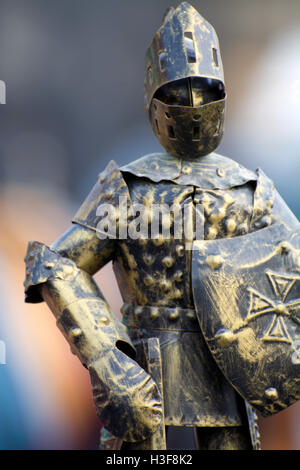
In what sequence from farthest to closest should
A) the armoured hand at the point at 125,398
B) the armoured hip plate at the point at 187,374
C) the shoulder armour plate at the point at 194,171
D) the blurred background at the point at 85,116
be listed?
the blurred background at the point at 85,116
the shoulder armour plate at the point at 194,171
the armoured hip plate at the point at 187,374
the armoured hand at the point at 125,398

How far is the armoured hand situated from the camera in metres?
1.53

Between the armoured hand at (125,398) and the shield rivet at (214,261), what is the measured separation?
30 cm

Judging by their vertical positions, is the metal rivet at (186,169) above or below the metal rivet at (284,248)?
above

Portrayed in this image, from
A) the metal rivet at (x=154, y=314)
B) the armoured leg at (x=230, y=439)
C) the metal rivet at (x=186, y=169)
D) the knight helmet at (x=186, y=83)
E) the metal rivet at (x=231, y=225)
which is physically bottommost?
the armoured leg at (x=230, y=439)

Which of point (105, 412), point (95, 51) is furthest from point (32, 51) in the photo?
point (105, 412)

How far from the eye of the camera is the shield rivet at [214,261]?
1617 millimetres

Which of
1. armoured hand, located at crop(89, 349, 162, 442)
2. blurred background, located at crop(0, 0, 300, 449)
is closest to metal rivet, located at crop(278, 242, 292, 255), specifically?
armoured hand, located at crop(89, 349, 162, 442)

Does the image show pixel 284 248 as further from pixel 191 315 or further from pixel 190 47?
pixel 190 47

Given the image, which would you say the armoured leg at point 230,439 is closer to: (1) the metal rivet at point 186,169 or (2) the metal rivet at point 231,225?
(2) the metal rivet at point 231,225

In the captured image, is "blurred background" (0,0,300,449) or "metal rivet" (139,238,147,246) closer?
"metal rivet" (139,238,147,246)

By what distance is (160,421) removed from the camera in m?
1.55

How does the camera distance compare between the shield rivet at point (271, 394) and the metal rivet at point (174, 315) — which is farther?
the metal rivet at point (174, 315)

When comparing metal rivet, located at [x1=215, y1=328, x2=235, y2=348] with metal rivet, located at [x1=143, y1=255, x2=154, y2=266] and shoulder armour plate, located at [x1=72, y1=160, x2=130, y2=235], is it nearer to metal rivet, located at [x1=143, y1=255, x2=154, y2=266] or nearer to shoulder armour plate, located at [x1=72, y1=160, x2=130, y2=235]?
metal rivet, located at [x1=143, y1=255, x2=154, y2=266]

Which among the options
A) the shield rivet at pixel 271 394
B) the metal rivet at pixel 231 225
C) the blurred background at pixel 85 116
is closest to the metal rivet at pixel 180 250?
the metal rivet at pixel 231 225
